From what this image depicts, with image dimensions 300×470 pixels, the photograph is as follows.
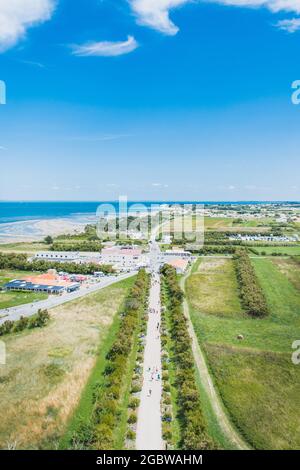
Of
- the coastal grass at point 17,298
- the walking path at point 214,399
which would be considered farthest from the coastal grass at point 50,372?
the walking path at point 214,399

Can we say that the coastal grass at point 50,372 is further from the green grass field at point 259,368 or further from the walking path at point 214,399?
the green grass field at point 259,368

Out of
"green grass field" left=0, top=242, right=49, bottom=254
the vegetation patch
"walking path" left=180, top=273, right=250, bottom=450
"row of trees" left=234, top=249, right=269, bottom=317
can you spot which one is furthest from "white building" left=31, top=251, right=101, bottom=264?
the vegetation patch

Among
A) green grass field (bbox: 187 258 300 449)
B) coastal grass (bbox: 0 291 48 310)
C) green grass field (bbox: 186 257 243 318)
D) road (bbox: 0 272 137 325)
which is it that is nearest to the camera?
green grass field (bbox: 187 258 300 449)

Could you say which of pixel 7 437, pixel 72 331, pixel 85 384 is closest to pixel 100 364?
pixel 85 384

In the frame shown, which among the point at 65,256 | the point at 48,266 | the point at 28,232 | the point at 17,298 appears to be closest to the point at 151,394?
the point at 17,298

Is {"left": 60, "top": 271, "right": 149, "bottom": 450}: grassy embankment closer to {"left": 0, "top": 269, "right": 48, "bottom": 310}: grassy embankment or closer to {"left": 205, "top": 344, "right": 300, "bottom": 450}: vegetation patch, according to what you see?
A: {"left": 205, "top": 344, "right": 300, "bottom": 450}: vegetation patch

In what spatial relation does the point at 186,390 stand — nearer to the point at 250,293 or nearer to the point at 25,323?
the point at 25,323

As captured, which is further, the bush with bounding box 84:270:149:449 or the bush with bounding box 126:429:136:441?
the bush with bounding box 84:270:149:449

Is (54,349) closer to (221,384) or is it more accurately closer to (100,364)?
(100,364)
